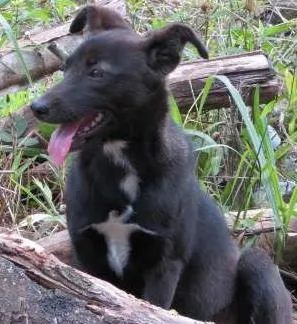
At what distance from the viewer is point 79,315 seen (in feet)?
7.49

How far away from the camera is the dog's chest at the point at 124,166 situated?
3.35 meters

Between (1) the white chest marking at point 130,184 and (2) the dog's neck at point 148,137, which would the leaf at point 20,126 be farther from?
(1) the white chest marking at point 130,184

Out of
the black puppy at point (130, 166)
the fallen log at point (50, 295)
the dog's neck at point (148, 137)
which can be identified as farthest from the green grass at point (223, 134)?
the fallen log at point (50, 295)

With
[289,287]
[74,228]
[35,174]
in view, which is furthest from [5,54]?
[289,287]

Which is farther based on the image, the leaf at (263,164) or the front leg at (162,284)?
the leaf at (263,164)

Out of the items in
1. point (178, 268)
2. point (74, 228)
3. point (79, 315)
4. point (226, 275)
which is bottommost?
point (226, 275)

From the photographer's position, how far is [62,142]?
124 inches

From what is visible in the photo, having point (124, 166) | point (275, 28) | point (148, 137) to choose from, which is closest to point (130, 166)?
point (124, 166)

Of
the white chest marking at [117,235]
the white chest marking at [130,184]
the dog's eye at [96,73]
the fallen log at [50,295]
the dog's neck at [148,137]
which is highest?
the dog's eye at [96,73]

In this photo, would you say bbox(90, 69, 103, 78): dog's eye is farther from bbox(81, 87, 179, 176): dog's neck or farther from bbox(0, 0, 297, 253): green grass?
bbox(0, 0, 297, 253): green grass

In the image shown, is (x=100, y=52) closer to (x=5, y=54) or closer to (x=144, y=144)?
(x=144, y=144)

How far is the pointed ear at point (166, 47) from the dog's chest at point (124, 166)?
323mm

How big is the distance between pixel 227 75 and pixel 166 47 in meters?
1.19

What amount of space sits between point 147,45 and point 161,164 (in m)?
0.46
